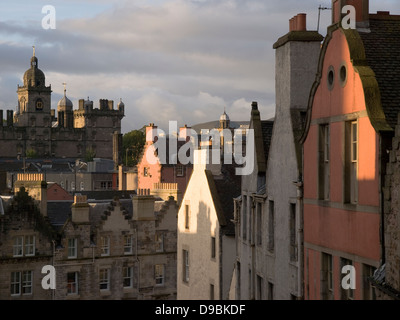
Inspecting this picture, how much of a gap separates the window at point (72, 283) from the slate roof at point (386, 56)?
35.7 meters

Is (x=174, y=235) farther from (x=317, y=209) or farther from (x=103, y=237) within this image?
(x=317, y=209)

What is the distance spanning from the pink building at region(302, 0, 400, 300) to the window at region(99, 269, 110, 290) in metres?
33.8

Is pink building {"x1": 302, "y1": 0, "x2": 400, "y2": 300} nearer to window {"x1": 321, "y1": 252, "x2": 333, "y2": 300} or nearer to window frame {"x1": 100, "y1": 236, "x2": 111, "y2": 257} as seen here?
window {"x1": 321, "y1": 252, "x2": 333, "y2": 300}

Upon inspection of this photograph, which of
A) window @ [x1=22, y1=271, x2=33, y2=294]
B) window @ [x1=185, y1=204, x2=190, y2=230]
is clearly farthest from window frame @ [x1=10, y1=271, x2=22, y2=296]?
window @ [x1=185, y1=204, x2=190, y2=230]

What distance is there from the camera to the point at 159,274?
182 ft

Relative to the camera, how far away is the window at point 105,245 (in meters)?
53.1

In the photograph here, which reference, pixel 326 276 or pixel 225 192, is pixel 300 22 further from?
pixel 225 192

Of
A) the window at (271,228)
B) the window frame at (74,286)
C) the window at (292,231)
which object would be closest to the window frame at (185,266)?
the window frame at (74,286)

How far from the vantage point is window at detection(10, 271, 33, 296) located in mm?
48875

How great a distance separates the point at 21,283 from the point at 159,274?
10409 mm

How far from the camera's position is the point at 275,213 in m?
23.4

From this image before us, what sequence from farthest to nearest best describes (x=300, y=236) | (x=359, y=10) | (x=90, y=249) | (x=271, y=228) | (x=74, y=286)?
(x=90, y=249) < (x=74, y=286) < (x=271, y=228) < (x=300, y=236) < (x=359, y=10)

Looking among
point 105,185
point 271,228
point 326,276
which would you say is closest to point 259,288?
point 271,228
